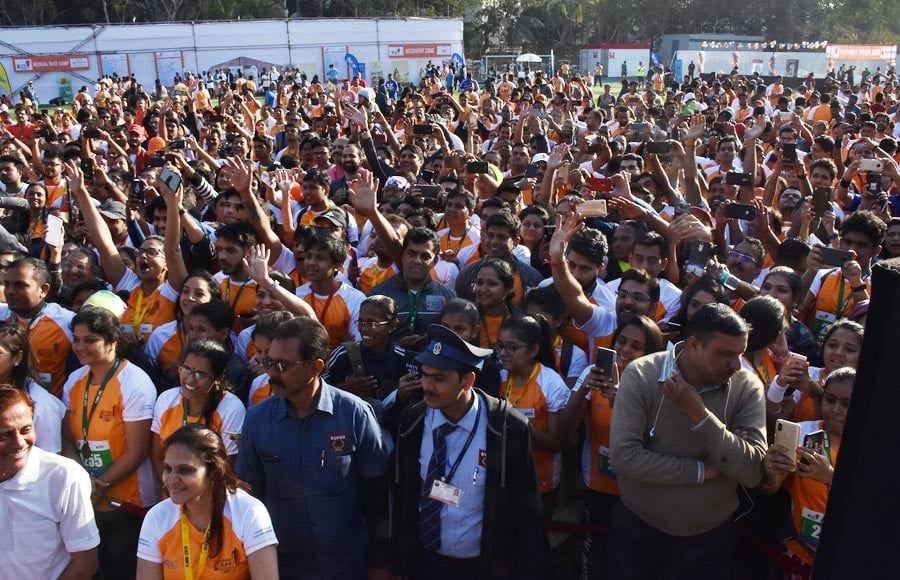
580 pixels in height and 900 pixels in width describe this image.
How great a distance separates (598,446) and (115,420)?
2.37 metres

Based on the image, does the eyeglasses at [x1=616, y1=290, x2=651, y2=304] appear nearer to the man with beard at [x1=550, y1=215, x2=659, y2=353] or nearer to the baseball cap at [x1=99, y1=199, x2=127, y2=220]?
the man with beard at [x1=550, y1=215, x2=659, y2=353]

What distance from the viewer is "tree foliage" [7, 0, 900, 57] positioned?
48812 mm

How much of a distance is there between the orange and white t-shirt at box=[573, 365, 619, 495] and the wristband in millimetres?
746

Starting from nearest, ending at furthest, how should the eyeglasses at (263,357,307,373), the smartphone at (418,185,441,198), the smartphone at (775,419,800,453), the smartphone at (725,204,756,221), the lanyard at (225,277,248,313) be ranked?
the smartphone at (775,419,800,453), the eyeglasses at (263,357,307,373), the lanyard at (225,277,248,313), the smartphone at (725,204,756,221), the smartphone at (418,185,441,198)

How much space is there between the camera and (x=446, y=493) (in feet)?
10.3

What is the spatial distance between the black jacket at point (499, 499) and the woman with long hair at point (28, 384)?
168cm

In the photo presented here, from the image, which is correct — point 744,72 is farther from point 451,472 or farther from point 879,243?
point 451,472

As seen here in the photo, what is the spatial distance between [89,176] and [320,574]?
250 inches

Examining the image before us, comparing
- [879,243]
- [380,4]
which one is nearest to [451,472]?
[879,243]

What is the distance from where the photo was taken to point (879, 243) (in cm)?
550

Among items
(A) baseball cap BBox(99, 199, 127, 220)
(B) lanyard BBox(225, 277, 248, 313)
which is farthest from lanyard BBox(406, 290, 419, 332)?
(A) baseball cap BBox(99, 199, 127, 220)

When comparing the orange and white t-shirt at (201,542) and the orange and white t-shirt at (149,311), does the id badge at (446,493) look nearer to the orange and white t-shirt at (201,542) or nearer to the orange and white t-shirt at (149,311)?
the orange and white t-shirt at (201,542)

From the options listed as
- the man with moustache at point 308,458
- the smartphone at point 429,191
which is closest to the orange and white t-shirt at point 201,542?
the man with moustache at point 308,458

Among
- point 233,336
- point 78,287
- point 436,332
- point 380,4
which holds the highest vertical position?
point 380,4
